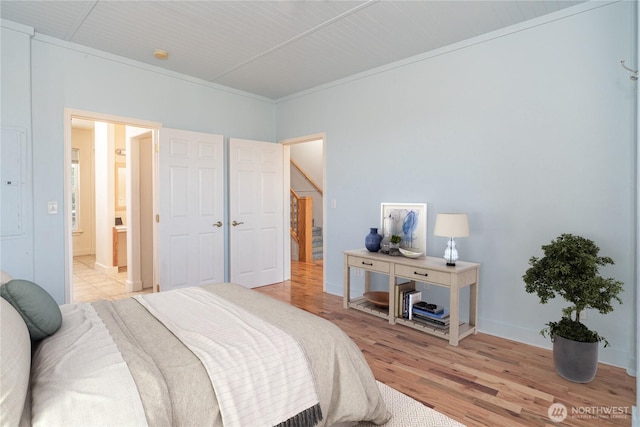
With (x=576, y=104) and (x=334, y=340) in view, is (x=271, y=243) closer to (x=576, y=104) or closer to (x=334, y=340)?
(x=334, y=340)

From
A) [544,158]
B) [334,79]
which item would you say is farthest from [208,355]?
[334,79]

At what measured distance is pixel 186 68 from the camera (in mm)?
4141

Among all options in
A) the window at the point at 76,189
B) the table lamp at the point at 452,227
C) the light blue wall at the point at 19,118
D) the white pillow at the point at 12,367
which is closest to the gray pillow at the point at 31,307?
the white pillow at the point at 12,367

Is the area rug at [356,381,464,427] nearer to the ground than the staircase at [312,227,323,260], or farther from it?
nearer to the ground

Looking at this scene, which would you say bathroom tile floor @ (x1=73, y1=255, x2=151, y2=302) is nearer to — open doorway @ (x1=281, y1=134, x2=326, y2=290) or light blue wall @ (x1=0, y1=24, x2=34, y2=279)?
light blue wall @ (x1=0, y1=24, x2=34, y2=279)

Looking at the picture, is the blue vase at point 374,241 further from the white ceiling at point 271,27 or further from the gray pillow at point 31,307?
the gray pillow at point 31,307

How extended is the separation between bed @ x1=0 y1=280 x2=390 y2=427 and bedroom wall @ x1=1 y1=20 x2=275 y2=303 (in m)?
1.80

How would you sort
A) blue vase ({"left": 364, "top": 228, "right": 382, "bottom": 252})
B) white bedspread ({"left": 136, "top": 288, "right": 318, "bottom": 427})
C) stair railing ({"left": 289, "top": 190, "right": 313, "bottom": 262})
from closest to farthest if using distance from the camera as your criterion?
white bedspread ({"left": 136, "top": 288, "right": 318, "bottom": 427}) → blue vase ({"left": 364, "top": 228, "right": 382, "bottom": 252}) → stair railing ({"left": 289, "top": 190, "right": 313, "bottom": 262})

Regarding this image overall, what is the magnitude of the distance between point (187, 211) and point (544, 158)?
150 inches

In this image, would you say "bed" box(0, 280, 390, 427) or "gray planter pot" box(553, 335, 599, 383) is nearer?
"bed" box(0, 280, 390, 427)

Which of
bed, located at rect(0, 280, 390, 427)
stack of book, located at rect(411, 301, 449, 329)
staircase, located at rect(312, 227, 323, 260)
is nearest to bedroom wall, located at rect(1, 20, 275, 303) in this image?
bed, located at rect(0, 280, 390, 427)

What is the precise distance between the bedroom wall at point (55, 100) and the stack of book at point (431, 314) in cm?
349

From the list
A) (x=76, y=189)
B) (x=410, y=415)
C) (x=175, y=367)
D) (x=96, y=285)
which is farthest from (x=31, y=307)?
(x=76, y=189)

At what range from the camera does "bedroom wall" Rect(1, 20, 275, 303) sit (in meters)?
3.13
